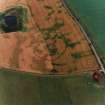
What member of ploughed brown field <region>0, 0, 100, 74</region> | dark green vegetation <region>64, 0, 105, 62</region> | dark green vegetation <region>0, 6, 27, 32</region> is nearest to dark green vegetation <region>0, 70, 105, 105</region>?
ploughed brown field <region>0, 0, 100, 74</region>

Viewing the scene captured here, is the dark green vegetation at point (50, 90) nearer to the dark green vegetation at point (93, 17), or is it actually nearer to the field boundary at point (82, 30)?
the field boundary at point (82, 30)

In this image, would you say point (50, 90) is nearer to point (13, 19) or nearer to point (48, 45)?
point (48, 45)

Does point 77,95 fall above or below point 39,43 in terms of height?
below

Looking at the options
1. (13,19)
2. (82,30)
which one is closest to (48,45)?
(82,30)

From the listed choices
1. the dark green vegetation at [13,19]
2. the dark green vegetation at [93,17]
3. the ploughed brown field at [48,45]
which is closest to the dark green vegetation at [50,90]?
the ploughed brown field at [48,45]

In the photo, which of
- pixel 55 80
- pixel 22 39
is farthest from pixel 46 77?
pixel 22 39

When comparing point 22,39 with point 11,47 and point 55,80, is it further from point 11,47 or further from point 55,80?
point 55,80
